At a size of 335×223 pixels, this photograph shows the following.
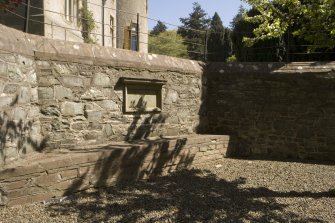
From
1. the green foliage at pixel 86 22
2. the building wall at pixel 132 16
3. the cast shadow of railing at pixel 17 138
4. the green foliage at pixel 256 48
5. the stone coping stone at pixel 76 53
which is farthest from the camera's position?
the building wall at pixel 132 16

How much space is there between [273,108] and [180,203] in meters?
4.45

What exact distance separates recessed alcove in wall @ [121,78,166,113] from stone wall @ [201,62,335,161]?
70.0 inches

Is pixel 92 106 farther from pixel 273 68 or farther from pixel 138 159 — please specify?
pixel 273 68

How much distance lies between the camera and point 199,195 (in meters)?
5.32

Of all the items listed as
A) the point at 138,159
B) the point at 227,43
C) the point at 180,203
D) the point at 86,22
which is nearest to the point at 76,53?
the point at 138,159

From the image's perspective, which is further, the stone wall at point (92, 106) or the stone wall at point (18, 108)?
the stone wall at point (92, 106)

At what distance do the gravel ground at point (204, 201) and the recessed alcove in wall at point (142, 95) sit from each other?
1.60 meters

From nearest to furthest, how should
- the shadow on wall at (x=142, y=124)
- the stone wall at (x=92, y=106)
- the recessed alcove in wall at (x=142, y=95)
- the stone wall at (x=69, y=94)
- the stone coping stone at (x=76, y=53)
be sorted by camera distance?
1. the stone wall at (x=69, y=94)
2. the stone coping stone at (x=76, y=53)
3. the stone wall at (x=92, y=106)
4. the recessed alcove in wall at (x=142, y=95)
5. the shadow on wall at (x=142, y=124)

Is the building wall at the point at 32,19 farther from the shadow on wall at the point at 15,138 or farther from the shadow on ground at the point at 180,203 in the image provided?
the shadow on ground at the point at 180,203

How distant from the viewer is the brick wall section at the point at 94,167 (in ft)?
14.9

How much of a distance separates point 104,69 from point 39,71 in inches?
49.5

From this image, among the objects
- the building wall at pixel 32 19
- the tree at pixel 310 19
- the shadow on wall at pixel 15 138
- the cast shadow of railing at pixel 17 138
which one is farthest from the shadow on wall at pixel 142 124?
the building wall at pixel 32 19

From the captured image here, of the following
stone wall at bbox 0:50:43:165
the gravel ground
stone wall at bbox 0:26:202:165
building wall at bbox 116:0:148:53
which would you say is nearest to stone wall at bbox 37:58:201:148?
stone wall at bbox 0:26:202:165

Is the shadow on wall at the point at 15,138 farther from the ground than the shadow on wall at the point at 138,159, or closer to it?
farther from the ground
